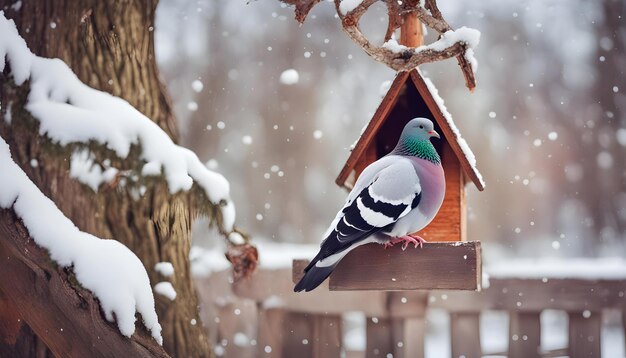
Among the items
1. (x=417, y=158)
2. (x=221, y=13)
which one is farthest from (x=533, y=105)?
(x=417, y=158)

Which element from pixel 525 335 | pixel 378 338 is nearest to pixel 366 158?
pixel 378 338

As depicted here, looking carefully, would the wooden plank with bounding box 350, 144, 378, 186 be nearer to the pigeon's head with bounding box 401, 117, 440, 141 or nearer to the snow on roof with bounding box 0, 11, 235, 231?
the pigeon's head with bounding box 401, 117, 440, 141

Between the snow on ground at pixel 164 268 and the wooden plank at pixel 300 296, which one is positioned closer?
the snow on ground at pixel 164 268

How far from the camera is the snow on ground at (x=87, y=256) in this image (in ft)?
6.01

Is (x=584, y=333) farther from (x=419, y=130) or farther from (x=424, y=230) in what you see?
(x=419, y=130)

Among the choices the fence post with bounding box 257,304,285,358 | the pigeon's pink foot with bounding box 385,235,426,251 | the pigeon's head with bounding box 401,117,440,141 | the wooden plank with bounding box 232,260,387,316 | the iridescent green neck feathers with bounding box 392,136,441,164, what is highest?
the pigeon's head with bounding box 401,117,440,141

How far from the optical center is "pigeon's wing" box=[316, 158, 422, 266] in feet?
5.35

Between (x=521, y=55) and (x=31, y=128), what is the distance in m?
3.46

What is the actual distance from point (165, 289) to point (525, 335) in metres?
1.38

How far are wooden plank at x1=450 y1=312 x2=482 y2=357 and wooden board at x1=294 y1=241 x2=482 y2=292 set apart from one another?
130cm

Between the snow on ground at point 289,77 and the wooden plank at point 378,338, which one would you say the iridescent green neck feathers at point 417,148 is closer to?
the wooden plank at point 378,338

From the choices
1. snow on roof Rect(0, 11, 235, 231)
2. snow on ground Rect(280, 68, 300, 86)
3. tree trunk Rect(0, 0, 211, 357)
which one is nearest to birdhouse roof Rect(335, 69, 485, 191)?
snow on roof Rect(0, 11, 235, 231)

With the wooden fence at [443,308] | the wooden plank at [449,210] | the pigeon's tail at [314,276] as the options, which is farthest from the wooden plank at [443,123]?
the wooden fence at [443,308]

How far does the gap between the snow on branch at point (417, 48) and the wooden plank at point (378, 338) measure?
1.52 metres
